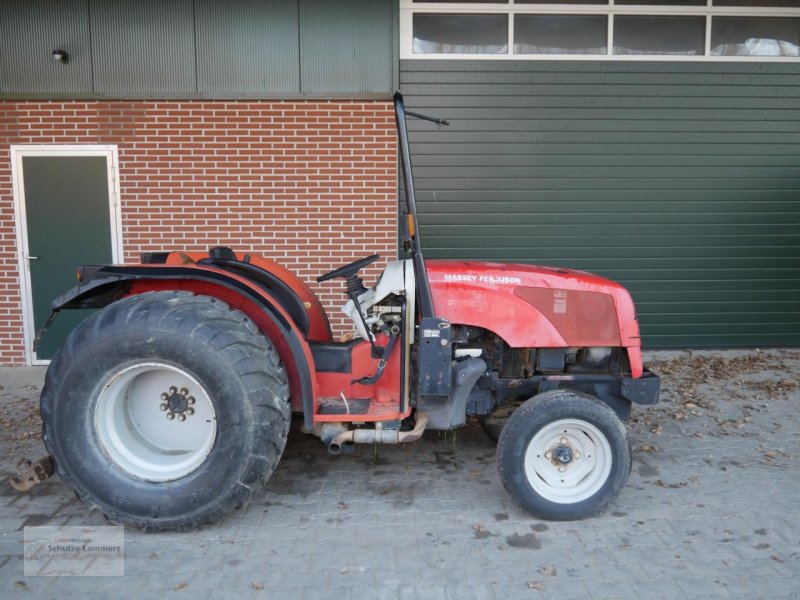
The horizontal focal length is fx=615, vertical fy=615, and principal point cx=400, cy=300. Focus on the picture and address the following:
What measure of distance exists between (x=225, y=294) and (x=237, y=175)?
3717mm

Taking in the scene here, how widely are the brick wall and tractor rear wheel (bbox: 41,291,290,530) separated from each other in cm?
380

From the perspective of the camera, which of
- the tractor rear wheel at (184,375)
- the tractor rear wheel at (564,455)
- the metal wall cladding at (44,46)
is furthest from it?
the metal wall cladding at (44,46)

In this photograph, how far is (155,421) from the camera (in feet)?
11.2

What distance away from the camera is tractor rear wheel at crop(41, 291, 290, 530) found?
3070 millimetres

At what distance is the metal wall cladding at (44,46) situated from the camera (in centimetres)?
664

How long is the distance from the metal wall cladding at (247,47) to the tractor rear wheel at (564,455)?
4906 millimetres

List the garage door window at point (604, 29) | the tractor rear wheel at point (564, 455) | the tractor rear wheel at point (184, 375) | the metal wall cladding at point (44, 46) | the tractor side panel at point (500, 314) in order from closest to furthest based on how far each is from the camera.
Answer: the tractor rear wheel at point (184, 375), the tractor rear wheel at point (564, 455), the tractor side panel at point (500, 314), the metal wall cladding at point (44, 46), the garage door window at point (604, 29)

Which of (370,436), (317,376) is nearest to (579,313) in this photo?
(370,436)

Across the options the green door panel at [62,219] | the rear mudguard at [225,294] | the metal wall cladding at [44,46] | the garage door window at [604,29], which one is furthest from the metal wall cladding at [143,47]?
the rear mudguard at [225,294]

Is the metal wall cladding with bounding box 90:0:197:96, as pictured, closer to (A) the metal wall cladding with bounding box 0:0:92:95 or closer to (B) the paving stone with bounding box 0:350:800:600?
(A) the metal wall cladding with bounding box 0:0:92:95

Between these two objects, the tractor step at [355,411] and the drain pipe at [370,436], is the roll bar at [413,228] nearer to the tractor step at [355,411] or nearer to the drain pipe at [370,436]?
the tractor step at [355,411]

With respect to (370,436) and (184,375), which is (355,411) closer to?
(370,436)

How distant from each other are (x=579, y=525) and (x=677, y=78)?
5.88 meters

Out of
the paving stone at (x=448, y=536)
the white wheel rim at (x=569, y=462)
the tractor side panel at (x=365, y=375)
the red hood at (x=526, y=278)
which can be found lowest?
the paving stone at (x=448, y=536)
